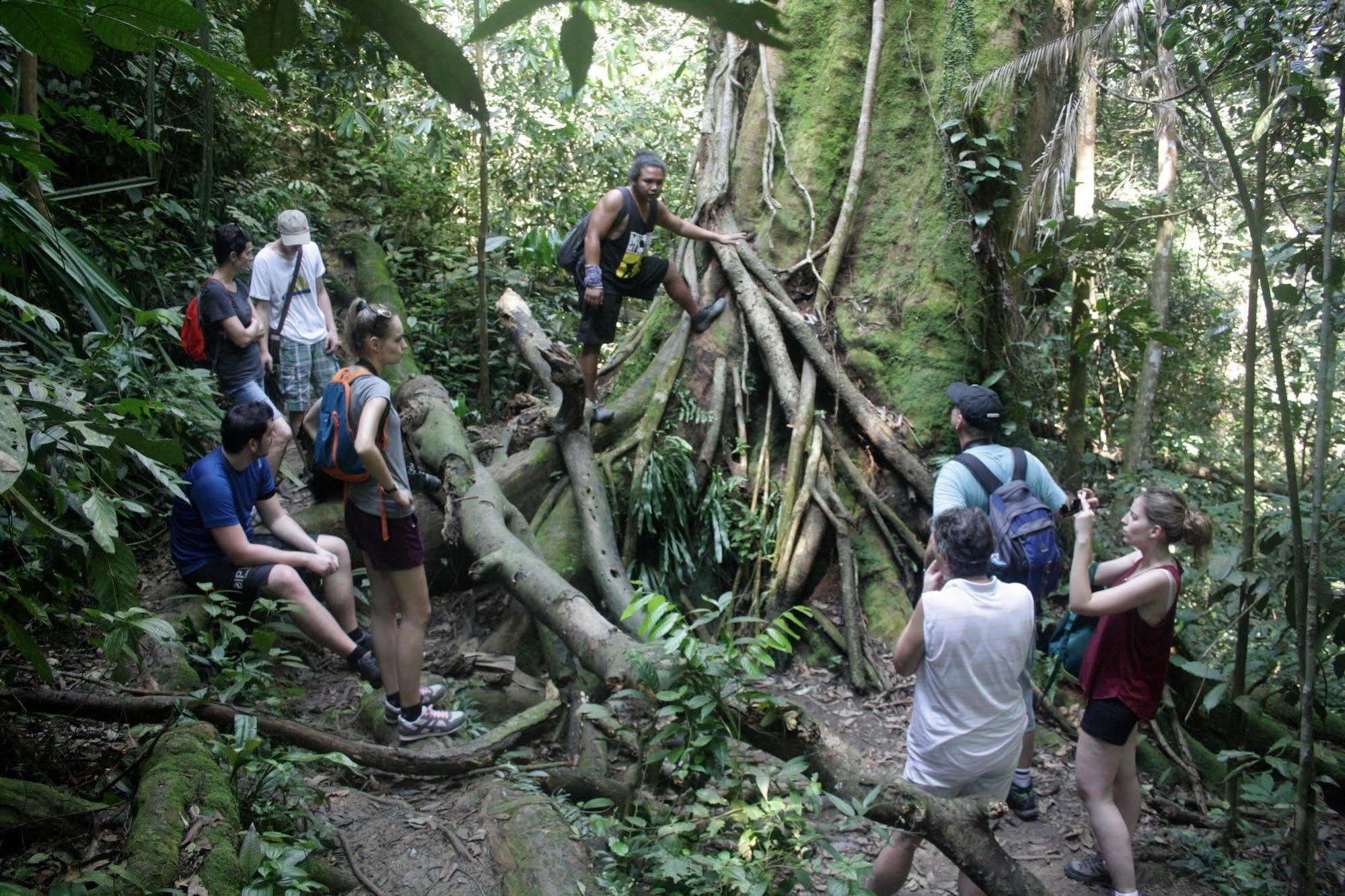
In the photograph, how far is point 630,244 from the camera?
230 inches

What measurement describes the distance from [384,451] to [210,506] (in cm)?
106

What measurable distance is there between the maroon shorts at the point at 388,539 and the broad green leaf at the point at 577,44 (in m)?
3.43

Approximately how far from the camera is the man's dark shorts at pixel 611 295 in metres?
5.94

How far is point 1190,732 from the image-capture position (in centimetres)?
516

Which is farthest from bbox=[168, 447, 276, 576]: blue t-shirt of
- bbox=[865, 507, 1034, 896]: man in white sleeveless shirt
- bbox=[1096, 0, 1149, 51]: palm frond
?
bbox=[1096, 0, 1149, 51]: palm frond

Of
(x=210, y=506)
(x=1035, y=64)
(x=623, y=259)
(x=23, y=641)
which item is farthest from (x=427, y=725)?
(x=1035, y=64)

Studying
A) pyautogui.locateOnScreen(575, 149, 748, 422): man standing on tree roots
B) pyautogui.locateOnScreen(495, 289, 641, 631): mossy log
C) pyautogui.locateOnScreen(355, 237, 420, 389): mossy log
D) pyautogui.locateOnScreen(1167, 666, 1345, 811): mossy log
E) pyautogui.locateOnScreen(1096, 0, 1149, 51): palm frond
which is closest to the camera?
pyautogui.locateOnScreen(1167, 666, 1345, 811): mossy log

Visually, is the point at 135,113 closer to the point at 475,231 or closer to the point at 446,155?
the point at 446,155

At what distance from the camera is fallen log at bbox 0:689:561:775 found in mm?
3299

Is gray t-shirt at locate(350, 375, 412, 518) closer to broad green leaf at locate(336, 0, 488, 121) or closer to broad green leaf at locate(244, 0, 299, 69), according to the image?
broad green leaf at locate(244, 0, 299, 69)

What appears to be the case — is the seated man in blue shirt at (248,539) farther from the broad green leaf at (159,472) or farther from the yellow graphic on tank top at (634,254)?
the yellow graphic on tank top at (634,254)

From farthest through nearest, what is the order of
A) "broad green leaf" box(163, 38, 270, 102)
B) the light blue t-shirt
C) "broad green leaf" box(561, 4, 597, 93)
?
the light blue t-shirt → "broad green leaf" box(163, 38, 270, 102) → "broad green leaf" box(561, 4, 597, 93)

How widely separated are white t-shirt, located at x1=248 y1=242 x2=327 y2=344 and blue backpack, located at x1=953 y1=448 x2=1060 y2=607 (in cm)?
456

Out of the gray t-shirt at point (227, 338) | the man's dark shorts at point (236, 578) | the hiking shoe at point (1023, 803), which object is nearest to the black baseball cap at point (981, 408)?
the hiking shoe at point (1023, 803)
